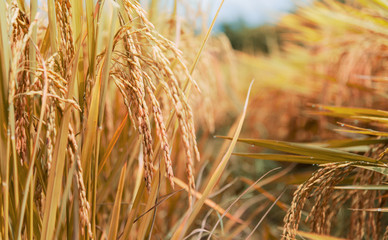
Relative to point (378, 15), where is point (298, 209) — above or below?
below

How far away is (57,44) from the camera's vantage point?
0.66 m

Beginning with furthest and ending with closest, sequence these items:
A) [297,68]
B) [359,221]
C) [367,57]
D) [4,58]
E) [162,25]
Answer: [297,68]
[367,57]
[162,25]
[359,221]
[4,58]

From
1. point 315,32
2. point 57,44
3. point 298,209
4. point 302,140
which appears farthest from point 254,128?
point 57,44

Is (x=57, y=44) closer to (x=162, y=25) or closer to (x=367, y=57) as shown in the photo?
(x=162, y=25)

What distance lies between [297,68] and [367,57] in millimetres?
876

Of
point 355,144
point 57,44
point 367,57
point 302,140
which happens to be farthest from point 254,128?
point 57,44

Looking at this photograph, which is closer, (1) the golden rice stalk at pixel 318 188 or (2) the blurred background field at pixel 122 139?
(2) the blurred background field at pixel 122 139

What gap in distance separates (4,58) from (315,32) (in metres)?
2.27

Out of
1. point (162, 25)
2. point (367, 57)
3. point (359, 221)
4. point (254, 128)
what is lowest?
point (254, 128)

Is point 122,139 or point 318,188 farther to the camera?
point 122,139

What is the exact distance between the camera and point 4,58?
54cm

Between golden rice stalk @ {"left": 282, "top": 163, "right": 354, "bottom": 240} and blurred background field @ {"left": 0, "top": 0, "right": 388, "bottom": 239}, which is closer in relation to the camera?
blurred background field @ {"left": 0, "top": 0, "right": 388, "bottom": 239}

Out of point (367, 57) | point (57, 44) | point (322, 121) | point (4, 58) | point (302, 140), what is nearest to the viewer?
point (4, 58)

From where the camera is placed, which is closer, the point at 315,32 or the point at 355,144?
the point at 355,144
